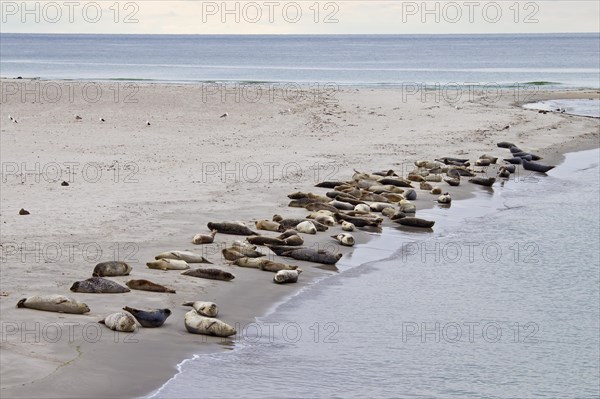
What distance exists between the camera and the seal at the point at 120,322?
8.31 metres

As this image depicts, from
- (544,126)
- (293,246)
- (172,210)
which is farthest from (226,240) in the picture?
(544,126)

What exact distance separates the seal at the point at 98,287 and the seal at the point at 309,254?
266cm

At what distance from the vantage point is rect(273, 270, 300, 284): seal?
34.3ft

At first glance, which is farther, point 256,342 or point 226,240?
point 226,240

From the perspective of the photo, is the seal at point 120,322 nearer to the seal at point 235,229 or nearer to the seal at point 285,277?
the seal at point 285,277

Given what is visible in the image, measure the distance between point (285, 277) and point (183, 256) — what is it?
1.23 meters

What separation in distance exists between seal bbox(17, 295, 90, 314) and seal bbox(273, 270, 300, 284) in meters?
2.45

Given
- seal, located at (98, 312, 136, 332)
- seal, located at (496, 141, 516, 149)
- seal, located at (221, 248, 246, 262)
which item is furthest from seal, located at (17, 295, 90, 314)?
seal, located at (496, 141, 516, 149)

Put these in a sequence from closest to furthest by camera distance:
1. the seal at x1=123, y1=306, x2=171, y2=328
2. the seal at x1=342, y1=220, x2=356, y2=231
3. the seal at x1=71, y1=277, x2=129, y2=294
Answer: the seal at x1=123, y1=306, x2=171, y2=328 < the seal at x1=71, y1=277, x2=129, y2=294 < the seal at x1=342, y1=220, x2=356, y2=231

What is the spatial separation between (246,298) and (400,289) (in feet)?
6.19

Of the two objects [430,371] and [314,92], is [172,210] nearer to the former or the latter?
[430,371]

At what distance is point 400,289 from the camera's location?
10.6m

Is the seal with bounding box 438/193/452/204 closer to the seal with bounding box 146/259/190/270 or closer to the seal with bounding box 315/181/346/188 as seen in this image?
the seal with bounding box 315/181/346/188

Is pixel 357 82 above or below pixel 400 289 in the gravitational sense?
above
